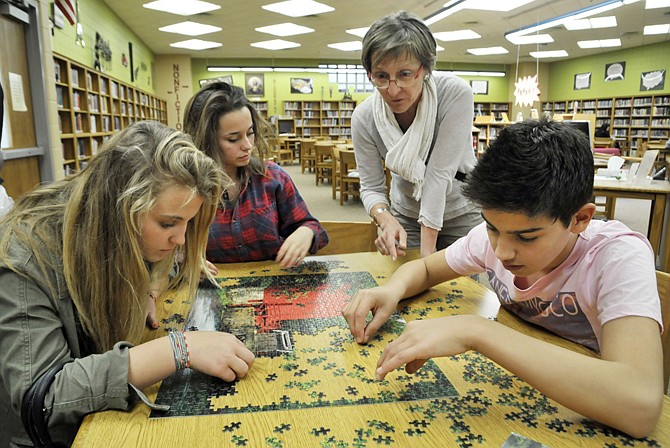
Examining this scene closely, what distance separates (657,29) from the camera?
11312 millimetres

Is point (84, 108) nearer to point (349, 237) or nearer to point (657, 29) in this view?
point (349, 237)

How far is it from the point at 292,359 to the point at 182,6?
9.80 m

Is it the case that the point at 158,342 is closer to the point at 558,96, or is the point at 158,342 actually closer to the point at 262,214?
the point at 262,214

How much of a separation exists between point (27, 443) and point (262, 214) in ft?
3.80

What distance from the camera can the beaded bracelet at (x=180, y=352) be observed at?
98 cm

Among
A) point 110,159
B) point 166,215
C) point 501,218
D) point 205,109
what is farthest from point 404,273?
point 205,109

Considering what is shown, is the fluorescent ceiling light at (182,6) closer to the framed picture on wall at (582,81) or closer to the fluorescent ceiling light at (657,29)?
the fluorescent ceiling light at (657,29)

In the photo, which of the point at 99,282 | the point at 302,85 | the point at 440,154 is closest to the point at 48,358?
the point at 99,282

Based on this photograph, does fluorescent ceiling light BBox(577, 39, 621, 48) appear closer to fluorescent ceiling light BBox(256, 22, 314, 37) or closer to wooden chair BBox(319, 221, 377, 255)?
fluorescent ceiling light BBox(256, 22, 314, 37)

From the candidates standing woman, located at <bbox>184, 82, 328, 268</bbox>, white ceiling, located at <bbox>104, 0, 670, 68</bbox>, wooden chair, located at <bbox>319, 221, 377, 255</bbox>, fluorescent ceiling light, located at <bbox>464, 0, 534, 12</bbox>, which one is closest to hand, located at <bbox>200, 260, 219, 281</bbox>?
standing woman, located at <bbox>184, 82, 328, 268</bbox>

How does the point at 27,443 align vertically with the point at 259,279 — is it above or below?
below

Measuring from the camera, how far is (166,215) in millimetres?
1083

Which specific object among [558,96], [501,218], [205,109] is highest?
[558,96]

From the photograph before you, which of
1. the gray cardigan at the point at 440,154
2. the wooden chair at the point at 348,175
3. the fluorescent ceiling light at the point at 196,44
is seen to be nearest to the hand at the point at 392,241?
the gray cardigan at the point at 440,154
